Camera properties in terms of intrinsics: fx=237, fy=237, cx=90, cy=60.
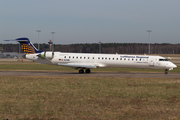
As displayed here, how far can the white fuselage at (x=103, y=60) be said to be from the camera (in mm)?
34406

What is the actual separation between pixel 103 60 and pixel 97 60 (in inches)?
35.4

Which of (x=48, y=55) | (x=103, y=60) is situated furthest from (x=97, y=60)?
(x=48, y=55)

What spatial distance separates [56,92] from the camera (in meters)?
17.3

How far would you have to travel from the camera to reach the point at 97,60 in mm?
35344

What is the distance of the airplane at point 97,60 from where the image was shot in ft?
113

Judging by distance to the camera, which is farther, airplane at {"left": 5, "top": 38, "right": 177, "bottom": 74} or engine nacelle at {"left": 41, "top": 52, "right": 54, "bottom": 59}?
engine nacelle at {"left": 41, "top": 52, "right": 54, "bottom": 59}

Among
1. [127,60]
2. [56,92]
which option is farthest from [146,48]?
[56,92]

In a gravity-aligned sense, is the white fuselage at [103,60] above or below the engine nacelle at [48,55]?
below

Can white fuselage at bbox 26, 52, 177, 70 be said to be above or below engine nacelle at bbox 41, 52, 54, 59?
below

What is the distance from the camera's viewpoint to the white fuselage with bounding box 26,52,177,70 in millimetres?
34406

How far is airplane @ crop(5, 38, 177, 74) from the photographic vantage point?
3441cm

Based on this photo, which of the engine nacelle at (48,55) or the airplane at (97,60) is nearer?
the airplane at (97,60)

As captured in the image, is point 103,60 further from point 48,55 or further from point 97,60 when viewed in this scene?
point 48,55

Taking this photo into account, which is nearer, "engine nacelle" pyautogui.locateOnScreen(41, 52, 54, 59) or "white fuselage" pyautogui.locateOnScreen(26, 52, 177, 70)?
"white fuselage" pyautogui.locateOnScreen(26, 52, 177, 70)
